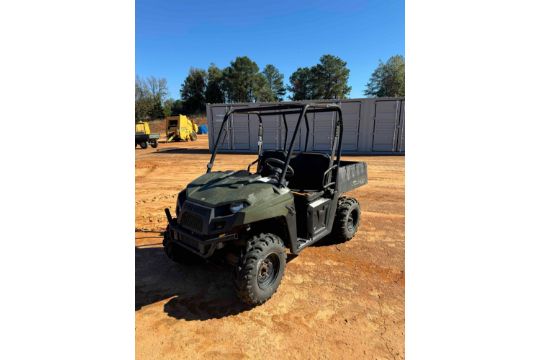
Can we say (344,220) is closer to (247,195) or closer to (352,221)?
(352,221)

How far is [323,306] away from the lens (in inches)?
114

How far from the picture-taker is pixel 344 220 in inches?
169

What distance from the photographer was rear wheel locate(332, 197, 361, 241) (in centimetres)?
431

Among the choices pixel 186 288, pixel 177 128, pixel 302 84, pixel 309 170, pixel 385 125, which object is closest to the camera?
pixel 186 288

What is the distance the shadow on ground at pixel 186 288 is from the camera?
2.87 m

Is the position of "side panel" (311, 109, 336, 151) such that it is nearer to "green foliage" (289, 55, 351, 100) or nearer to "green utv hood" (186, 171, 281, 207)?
Answer: "green utv hood" (186, 171, 281, 207)

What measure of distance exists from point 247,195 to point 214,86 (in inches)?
2127

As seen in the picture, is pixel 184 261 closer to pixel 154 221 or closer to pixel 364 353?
pixel 154 221

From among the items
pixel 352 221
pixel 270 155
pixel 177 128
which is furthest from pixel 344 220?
pixel 177 128

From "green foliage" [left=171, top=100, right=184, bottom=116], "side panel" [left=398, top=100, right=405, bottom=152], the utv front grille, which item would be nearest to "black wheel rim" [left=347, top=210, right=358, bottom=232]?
the utv front grille

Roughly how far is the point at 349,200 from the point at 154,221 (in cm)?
358

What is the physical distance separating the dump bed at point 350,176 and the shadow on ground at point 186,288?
6.53 feet

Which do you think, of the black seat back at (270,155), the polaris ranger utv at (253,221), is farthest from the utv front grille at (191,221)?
the black seat back at (270,155)
